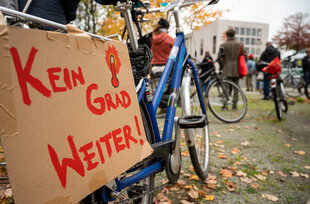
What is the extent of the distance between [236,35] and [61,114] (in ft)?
182

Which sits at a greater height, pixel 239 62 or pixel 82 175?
pixel 239 62

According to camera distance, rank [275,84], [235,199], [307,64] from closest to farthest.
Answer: [235,199] → [275,84] → [307,64]

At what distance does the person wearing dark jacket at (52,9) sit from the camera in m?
1.34

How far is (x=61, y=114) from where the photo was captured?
2.19ft

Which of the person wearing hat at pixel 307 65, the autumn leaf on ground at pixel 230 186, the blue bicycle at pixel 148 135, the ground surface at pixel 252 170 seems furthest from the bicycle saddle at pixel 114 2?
the person wearing hat at pixel 307 65

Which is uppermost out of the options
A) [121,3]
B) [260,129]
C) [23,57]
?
[121,3]

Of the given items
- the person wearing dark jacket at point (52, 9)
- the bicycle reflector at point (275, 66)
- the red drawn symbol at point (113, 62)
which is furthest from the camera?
the bicycle reflector at point (275, 66)

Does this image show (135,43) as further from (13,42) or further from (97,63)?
(13,42)

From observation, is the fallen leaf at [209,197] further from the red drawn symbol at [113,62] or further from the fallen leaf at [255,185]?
the red drawn symbol at [113,62]

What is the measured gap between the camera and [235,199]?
6.23 ft

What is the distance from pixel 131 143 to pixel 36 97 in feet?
1.41

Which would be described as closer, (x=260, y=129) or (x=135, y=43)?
(x=135, y=43)

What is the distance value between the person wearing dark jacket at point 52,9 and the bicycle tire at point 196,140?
1166 mm

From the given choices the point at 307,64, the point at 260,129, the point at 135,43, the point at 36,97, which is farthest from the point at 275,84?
the point at 307,64
